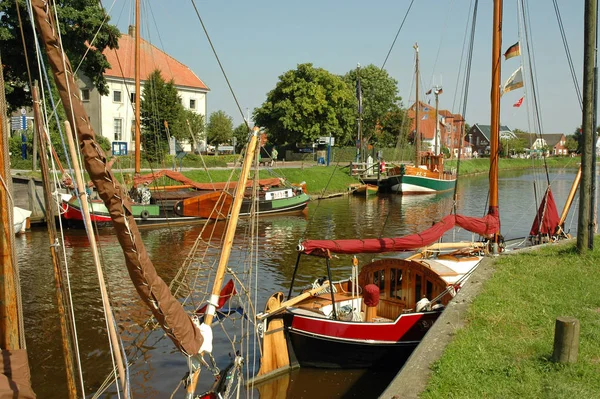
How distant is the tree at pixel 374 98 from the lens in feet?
285

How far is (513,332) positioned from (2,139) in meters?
8.45

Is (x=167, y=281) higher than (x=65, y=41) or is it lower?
lower

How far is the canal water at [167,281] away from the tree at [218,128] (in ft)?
98.3

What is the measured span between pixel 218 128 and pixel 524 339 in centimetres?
6296

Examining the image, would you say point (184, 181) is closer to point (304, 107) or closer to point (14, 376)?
point (14, 376)

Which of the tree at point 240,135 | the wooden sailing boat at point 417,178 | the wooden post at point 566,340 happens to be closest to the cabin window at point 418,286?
the wooden post at point 566,340

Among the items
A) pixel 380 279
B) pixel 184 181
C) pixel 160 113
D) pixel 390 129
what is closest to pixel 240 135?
pixel 390 129

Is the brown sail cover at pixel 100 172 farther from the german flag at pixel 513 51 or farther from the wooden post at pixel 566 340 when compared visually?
the german flag at pixel 513 51

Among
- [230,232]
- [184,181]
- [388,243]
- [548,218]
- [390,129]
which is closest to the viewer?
[230,232]

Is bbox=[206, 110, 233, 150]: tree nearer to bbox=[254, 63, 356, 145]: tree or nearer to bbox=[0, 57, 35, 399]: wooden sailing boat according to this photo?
bbox=[254, 63, 356, 145]: tree

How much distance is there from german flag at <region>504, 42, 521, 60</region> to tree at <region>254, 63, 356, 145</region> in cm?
5239

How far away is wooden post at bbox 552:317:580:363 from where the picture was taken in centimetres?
843

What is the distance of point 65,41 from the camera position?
32.2 meters

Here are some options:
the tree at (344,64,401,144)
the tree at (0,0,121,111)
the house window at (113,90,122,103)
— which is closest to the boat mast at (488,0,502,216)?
the tree at (0,0,121,111)
